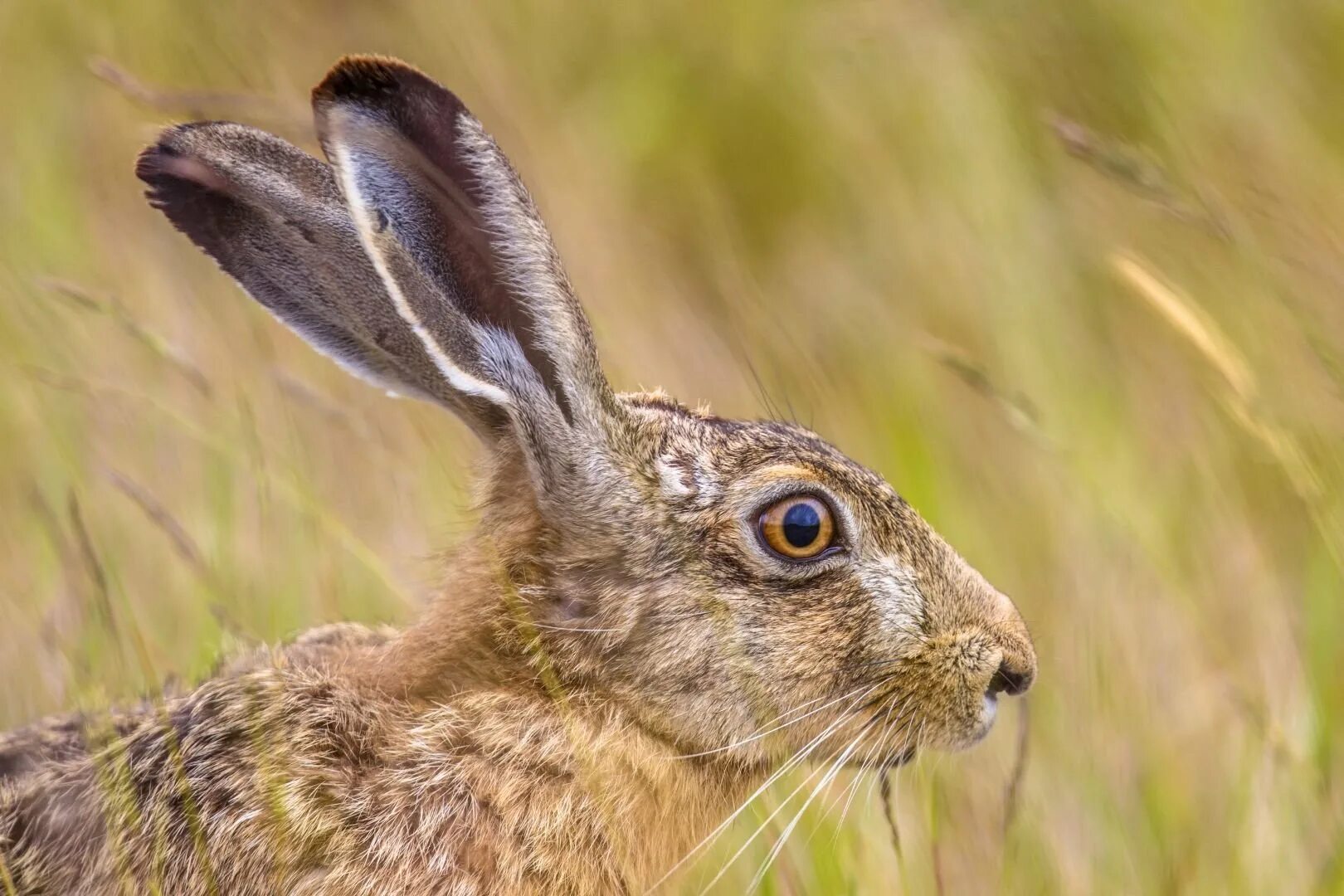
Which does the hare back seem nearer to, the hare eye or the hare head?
the hare head

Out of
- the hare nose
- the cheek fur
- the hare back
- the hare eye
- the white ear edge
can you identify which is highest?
the white ear edge

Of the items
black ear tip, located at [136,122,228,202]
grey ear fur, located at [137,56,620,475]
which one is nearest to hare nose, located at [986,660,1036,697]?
grey ear fur, located at [137,56,620,475]

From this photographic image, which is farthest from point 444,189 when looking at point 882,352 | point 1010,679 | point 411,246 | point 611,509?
point 882,352

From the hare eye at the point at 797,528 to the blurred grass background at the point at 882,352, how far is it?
689mm

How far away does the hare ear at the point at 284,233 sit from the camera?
14.4 ft

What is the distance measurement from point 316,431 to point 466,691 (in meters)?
3.04

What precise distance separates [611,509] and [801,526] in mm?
467

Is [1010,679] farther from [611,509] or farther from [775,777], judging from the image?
[611,509]

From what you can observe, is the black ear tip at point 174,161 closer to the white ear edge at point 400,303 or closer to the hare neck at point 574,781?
the white ear edge at point 400,303

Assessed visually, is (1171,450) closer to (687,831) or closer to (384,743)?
(687,831)

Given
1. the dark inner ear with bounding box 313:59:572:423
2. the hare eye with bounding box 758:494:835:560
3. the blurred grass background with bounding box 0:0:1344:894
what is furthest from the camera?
the blurred grass background with bounding box 0:0:1344:894

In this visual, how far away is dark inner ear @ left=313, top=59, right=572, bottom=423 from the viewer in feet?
13.5

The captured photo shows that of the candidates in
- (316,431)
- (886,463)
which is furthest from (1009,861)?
(316,431)

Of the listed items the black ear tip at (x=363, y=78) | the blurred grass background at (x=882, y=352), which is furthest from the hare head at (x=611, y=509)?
the blurred grass background at (x=882, y=352)
